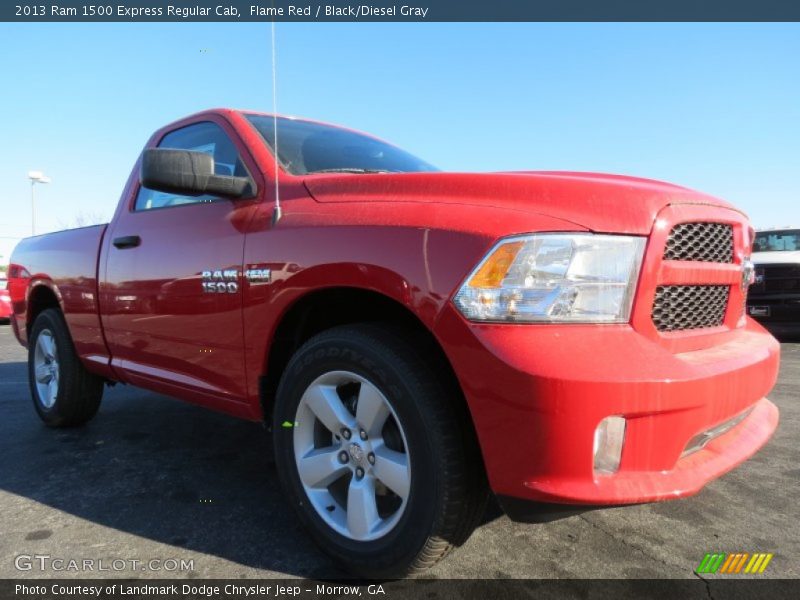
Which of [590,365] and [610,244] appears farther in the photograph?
[610,244]

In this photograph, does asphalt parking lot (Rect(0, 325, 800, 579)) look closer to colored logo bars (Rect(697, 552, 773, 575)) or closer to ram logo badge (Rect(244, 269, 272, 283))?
colored logo bars (Rect(697, 552, 773, 575))

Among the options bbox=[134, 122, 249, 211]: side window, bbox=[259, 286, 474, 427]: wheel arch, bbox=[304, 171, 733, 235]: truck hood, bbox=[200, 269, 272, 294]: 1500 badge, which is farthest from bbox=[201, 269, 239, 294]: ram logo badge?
bbox=[304, 171, 733, 235]: truck hood

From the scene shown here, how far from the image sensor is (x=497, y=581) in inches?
78.7

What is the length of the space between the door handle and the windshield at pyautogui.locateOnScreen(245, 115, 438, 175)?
3.02ft

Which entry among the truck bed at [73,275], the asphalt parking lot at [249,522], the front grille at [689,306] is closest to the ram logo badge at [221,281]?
the asphalt parking lot at [249,522]

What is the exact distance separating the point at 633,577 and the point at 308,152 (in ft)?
7.67

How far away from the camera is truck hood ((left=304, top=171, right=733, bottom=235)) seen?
68.9 inches

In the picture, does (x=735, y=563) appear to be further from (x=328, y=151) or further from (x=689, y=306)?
(x=328, y=151)

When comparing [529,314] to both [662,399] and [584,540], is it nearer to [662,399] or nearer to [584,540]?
[662,399]

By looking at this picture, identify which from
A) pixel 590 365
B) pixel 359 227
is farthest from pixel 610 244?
pixel 359 227

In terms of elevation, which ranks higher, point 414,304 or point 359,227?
point 359,227

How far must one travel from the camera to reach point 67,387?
3854mm

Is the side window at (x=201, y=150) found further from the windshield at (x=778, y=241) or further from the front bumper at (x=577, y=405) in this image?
the windshield at (x=778, y=241)

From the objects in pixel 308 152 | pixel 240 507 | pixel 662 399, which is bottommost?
pixel 240 507
